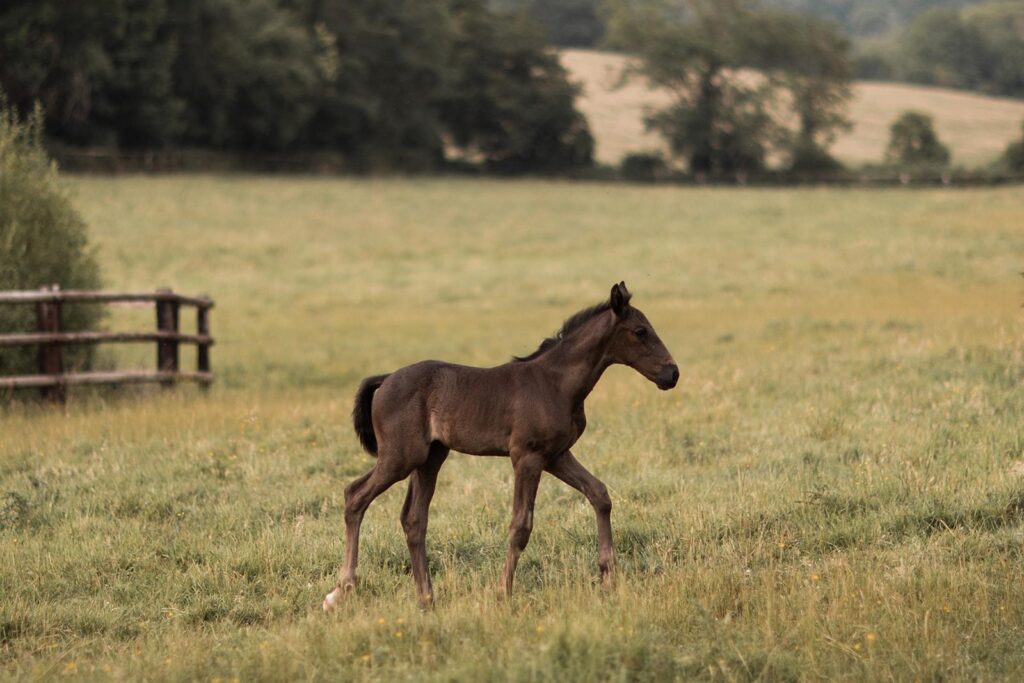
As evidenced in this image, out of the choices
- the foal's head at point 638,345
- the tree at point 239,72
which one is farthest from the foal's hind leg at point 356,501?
the tree at point 239,72

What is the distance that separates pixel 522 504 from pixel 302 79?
6055cm

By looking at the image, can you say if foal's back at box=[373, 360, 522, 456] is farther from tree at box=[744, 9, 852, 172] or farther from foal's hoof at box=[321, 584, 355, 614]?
tree at box=[744, 9, 852, 172]

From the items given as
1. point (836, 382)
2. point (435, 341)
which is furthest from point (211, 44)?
point (836, 382)

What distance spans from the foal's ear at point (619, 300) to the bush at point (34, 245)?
1144cm

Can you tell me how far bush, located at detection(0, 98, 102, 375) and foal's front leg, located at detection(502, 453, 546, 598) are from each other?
1120 cm

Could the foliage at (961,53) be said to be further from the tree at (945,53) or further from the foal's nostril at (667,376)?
the foal's nostril at (667,376)

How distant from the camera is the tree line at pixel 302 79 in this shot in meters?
54.7

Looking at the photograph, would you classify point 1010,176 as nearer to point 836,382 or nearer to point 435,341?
point 435,341

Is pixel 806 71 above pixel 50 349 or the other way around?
above

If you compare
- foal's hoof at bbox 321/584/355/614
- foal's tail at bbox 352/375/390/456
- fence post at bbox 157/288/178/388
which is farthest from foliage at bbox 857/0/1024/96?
foal's hoof at bbox 321/584/355/614

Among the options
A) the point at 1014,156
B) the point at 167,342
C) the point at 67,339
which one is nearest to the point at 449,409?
the point at 67,339

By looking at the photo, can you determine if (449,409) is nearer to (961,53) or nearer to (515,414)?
(515,414)

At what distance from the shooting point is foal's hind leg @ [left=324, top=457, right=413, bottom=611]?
22.7 ft

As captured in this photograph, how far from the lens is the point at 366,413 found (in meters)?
7.38
